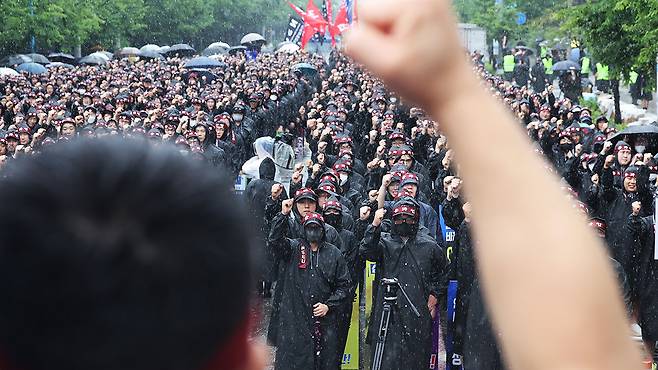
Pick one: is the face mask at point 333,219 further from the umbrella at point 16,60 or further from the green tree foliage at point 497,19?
the green tree foliage at point 497,19

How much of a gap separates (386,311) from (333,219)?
1500mm

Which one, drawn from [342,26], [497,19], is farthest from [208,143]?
[497,19]

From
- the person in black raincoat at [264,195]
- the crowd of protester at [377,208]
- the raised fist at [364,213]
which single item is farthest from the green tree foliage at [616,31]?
the raised fist at [364,213]

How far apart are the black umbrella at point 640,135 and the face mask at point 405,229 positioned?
637cm

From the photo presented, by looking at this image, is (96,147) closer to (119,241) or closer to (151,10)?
(119,241)

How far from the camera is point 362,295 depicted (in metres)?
12.3

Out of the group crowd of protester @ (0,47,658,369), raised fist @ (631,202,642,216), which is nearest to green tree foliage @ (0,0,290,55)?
crowd of protester @ (0,47,658,369)

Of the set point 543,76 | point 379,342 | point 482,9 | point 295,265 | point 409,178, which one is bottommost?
point 379,342

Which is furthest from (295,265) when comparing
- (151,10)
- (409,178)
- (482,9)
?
(151,10)

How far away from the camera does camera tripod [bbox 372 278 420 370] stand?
8734 mm

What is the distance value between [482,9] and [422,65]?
48.2m

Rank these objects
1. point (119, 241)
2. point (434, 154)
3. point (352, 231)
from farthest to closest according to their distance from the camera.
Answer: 1. point (434, 154)
2. point (352, 231)
3. point (119, 241)

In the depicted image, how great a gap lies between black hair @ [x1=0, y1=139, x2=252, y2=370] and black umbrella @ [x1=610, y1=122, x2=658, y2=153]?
45.2 ft

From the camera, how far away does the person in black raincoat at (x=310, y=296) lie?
8867mm
